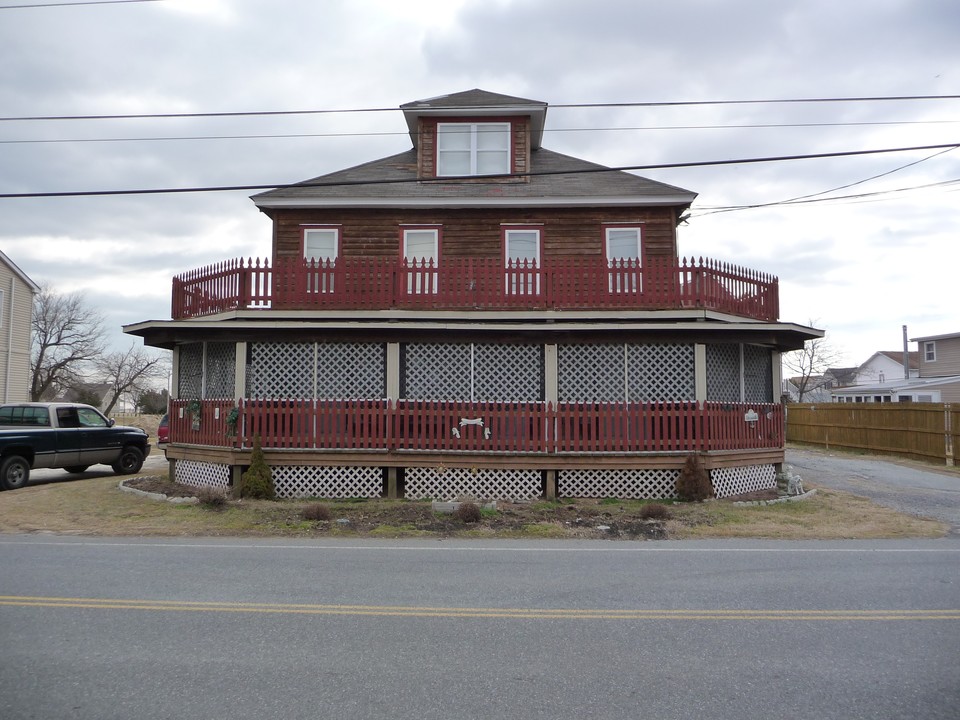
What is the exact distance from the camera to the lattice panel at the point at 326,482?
14266mm

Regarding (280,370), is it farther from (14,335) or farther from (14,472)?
(14,335)

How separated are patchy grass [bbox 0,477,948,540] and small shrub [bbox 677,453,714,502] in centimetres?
23

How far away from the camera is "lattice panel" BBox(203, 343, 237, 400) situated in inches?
589

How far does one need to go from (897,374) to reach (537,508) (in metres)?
61.2

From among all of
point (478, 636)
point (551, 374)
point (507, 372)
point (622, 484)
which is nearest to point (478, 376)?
point (507, 372)

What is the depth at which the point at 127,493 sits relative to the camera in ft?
48.9

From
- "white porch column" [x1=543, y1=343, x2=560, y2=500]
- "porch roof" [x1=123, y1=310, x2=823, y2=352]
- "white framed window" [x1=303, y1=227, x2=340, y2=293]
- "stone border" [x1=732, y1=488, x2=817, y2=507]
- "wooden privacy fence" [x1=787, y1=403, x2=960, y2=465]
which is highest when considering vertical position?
"white framed window" [x1=303, y1=227, x2=340, y2=293]

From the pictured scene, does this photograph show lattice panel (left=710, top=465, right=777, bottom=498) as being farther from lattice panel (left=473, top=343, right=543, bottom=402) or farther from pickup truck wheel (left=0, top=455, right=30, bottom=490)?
pickup truck wheel (left=0, top=455, right=30, bottom=490)

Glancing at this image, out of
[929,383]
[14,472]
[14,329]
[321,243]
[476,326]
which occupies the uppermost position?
[321,243]

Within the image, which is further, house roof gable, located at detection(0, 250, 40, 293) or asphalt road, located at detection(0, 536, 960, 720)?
house roof gable, located at detection(0, 250, 40, 293)

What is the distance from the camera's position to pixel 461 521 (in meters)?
11.7

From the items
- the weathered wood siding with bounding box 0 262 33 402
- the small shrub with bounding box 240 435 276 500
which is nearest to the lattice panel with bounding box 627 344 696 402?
the small shrub with bounding box 240 435 276 500

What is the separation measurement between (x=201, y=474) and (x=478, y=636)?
1114 centimetres

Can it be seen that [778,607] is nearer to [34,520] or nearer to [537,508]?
[537,508]
